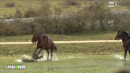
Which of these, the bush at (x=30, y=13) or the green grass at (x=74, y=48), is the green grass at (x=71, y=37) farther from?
the bush at (x=30, y=13)

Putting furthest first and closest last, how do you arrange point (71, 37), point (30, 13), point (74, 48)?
point (30, 13), point (71, 37), point (74, 48)

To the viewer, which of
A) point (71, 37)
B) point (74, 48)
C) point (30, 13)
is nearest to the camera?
point (74, 48)

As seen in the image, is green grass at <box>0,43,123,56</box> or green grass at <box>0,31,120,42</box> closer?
green grass at <box>0,43,123,56</box>

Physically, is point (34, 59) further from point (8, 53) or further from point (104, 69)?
point (8, 53)

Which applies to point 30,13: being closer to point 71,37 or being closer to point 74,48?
point 71,37

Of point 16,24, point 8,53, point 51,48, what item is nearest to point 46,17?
point 16,24

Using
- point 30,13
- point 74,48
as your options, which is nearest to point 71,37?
point 74,48

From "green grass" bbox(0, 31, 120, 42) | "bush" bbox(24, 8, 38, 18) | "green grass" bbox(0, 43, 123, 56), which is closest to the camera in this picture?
"green grass" bbox(0, 43, 123, 56)

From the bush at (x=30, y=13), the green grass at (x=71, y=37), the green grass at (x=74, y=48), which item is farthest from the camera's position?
the bush at (x=30, y=13)

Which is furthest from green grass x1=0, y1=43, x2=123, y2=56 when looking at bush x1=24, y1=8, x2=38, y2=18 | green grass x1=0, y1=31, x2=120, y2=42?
bush x1=24, y1=8, x2=38, y2=18

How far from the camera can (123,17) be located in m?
35.2

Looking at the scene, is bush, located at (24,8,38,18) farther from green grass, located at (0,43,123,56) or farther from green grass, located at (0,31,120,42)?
green grass, located at (0,43,123,56)

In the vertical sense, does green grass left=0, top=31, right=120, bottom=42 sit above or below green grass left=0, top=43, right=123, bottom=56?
below

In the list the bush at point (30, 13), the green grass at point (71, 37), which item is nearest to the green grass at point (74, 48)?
the green grass at point (71, 37)
